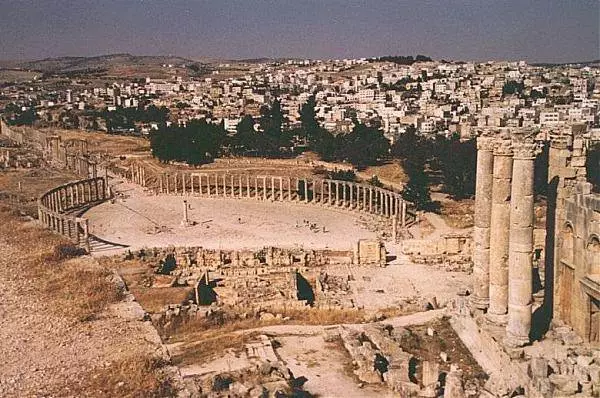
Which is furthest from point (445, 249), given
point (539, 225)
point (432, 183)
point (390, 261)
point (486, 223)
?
point (432, 183)

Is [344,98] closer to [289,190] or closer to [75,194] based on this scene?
[289,190]

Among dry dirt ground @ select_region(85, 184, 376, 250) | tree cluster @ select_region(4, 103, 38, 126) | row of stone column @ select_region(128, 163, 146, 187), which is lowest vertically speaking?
dry dirt ground @ select_region(85, 184, 376, 250)

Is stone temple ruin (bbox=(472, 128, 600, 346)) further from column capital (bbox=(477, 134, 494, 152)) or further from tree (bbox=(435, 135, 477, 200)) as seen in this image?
tree (bbox=(435, 135, 477, 200))

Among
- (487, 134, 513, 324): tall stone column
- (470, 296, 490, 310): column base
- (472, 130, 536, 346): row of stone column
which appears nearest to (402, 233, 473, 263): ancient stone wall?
(470, 296, 490, 310): column base

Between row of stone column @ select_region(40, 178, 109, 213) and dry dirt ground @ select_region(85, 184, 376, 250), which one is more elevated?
row of stone column @ select_region(40, 178, 109, 213)

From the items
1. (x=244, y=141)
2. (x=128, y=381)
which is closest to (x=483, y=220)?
(x=128, y=381)

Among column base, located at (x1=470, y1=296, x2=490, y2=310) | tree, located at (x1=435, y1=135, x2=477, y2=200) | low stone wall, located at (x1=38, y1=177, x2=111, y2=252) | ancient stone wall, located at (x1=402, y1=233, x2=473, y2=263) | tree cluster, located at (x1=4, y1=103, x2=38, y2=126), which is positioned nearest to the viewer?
column base, located at (x1=470, y1=296, x2=490, y2=310)

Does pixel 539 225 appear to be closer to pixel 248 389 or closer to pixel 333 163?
pixel 248 389
